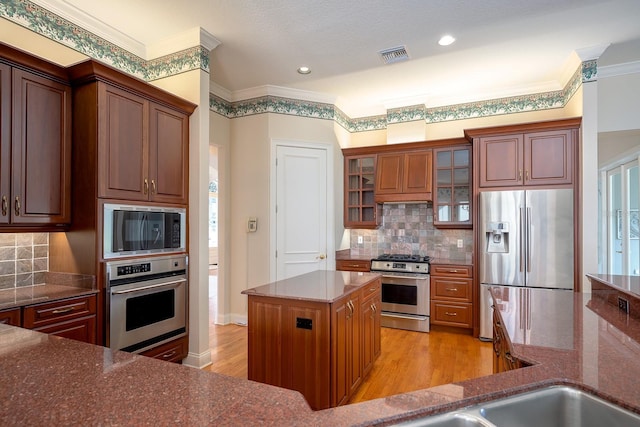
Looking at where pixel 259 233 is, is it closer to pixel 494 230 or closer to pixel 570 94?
pixel 494 230

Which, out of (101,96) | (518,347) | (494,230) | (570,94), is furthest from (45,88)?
(570,94)

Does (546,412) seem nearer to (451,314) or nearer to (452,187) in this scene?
(451,314)

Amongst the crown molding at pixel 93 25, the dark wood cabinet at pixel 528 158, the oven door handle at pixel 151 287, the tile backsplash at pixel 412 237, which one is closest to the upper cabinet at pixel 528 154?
the dark wood cabinet at pixel 528 158

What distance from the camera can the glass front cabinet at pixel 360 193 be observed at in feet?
15.6

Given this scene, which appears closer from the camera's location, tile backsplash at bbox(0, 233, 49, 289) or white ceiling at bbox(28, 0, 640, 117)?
tile backsplash at bbox(0, 233, 49, 289)

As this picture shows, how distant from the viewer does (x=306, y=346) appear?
215 cm

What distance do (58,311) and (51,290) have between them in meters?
0.31

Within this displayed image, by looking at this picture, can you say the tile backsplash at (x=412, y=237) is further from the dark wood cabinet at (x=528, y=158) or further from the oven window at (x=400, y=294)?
the dark wood cabinet at (x=528, y=158)

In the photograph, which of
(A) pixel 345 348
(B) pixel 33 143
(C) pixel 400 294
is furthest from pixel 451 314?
(B) pixel 33 143

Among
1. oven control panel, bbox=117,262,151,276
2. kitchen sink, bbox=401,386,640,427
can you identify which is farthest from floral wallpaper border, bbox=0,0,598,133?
kitchen sink, bbox=401,386,640,427

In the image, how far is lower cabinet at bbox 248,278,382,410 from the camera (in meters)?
2.10

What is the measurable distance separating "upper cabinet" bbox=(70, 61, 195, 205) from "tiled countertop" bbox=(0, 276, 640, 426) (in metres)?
1.42

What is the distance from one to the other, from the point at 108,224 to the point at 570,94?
4.73 meters

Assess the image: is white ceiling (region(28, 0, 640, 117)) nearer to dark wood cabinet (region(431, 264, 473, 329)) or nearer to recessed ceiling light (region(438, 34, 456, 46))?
recessed ceiling light (region(438, 34, 456, 46))
